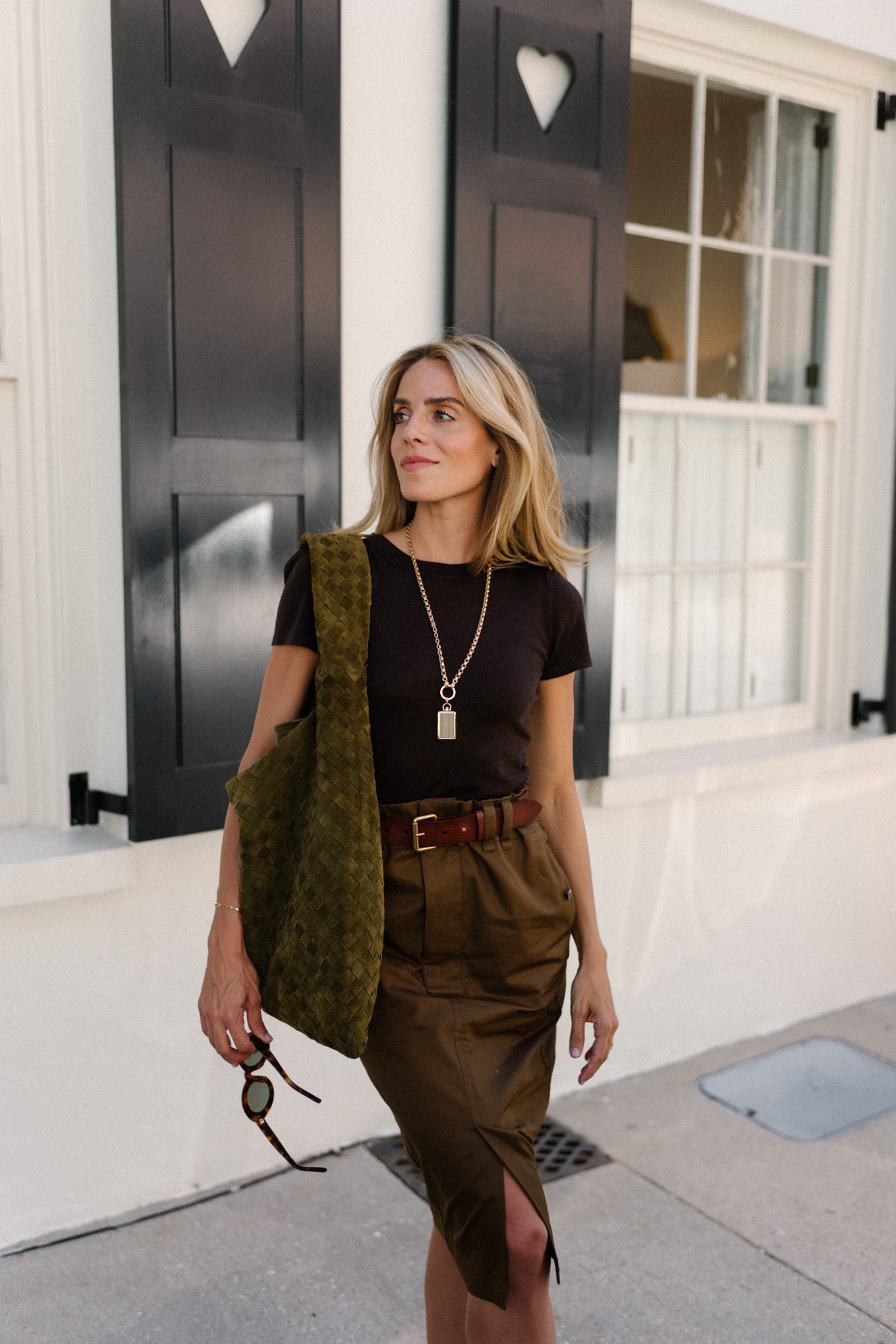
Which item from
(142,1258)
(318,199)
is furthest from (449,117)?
(142,1258)

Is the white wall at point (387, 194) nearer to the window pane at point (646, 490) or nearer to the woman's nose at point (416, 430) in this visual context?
the window pane at point (646, 490)

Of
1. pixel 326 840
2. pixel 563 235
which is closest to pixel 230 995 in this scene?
pixel 326 840

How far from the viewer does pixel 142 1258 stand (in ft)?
8.45

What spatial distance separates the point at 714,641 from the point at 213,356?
203 centimetres

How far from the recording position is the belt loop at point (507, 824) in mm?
1877

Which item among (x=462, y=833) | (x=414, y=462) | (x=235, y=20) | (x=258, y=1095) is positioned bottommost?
(x=258, y=1095)

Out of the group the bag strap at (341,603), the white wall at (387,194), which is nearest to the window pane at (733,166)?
the white wall at (387,194)

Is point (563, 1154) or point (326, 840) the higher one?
point (326, 840)

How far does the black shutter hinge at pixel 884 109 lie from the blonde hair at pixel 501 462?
2644 millimetres

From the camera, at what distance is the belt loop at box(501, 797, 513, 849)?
1.88 m

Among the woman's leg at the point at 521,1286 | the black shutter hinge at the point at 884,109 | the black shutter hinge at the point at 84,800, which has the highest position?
the black shutter hinge at the point at 884,109

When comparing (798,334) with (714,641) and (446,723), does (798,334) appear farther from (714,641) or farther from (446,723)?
(446,723)

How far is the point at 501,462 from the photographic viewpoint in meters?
1.99

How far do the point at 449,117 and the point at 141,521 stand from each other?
1308 mm
